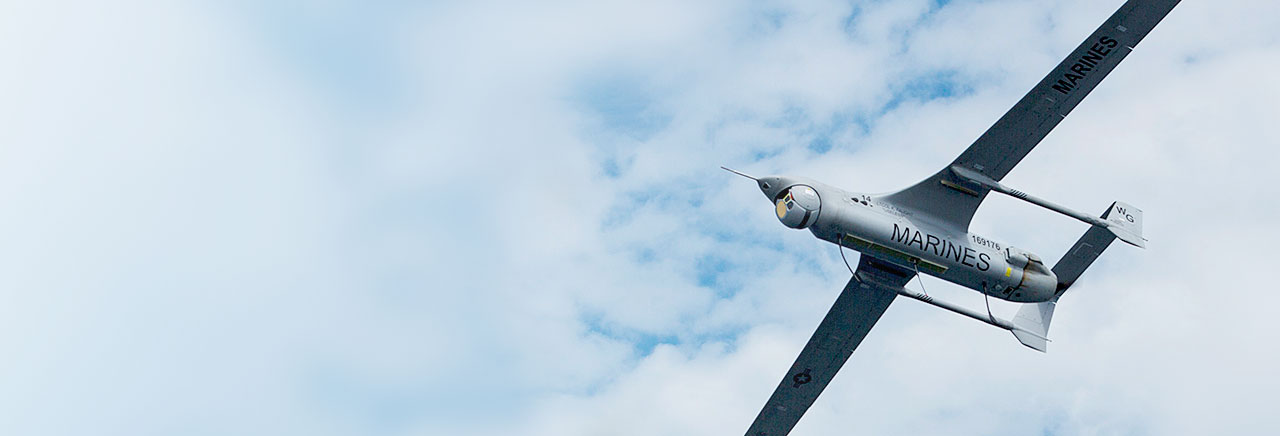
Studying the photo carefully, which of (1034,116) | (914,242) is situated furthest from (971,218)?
(1034,116)

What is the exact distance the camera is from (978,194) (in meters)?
45.0

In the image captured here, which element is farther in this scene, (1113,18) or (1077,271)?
(1077,271)

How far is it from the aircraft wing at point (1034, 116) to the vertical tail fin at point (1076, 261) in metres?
4.65

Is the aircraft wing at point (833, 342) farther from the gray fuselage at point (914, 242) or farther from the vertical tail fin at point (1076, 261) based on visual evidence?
the vertical tail fin at point (1076, 261)

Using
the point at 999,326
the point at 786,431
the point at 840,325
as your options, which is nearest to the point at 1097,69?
the point at 999,326

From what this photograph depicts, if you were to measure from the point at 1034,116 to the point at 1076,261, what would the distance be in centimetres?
677

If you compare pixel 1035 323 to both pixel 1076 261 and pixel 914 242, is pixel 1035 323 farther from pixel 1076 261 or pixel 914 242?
pixel 914 242

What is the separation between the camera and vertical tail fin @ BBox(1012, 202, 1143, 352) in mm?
46531

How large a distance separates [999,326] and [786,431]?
9786 mm

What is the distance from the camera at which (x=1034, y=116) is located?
4331 centimetres

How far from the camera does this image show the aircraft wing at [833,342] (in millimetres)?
46562

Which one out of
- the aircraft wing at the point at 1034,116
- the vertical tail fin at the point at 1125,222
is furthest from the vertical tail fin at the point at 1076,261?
the aircraft wing at the point at 1034,116

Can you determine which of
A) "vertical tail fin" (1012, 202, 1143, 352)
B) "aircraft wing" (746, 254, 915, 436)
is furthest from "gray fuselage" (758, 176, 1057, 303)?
"aircraft wing" (746, 254, 915, 436)

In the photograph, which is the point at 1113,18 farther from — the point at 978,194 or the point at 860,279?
the point at 860,279
